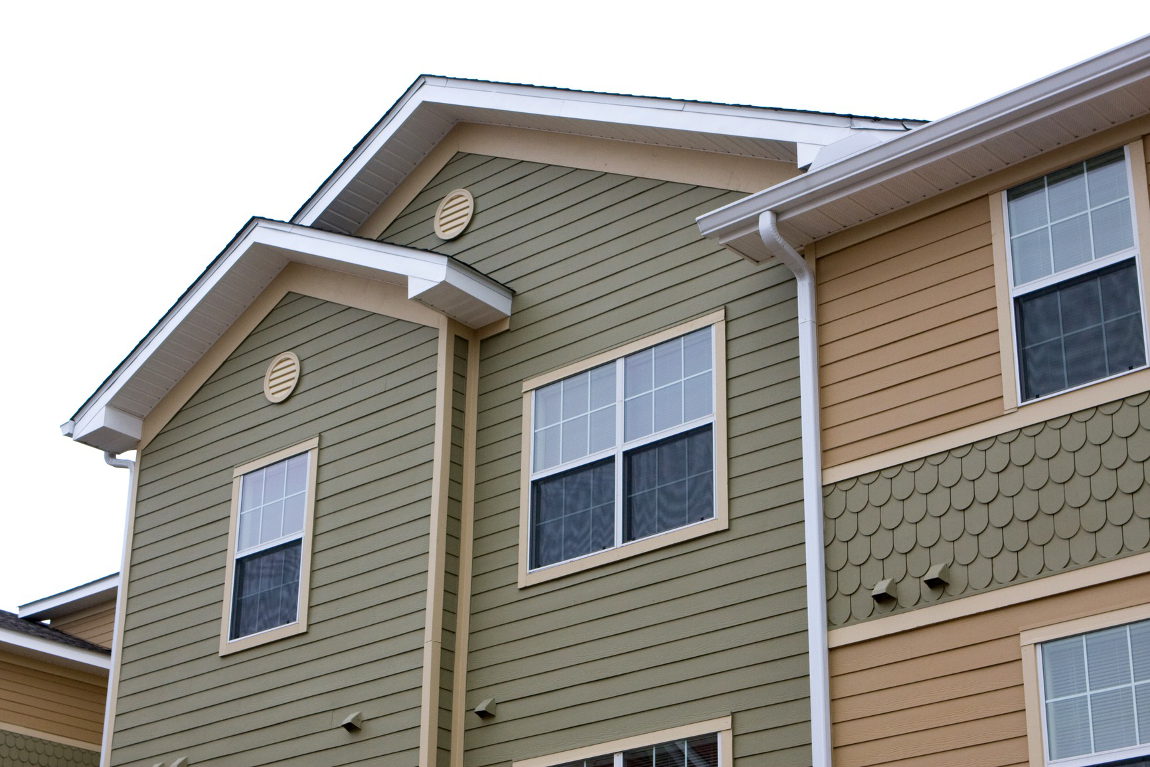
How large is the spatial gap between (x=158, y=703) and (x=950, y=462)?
7880 millimetres

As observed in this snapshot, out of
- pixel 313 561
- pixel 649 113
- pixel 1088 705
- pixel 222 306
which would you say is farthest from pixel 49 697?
pixel 1088 705

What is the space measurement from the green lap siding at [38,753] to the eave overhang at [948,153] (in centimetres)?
989

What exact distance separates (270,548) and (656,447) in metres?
4.04

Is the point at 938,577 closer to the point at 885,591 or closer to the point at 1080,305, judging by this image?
the point at 885,591

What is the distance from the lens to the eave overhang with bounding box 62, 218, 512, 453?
13375 millimetres

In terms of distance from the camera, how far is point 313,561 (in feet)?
44.5

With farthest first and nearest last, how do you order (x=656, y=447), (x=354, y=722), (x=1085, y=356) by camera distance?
(x=354, y=722) < (x=656, y=447) < (x=1085, y=356)

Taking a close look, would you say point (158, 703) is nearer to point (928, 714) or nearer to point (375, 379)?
point (375, 379)

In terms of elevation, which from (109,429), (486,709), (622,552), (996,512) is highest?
(109,429)

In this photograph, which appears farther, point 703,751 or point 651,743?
point 651,743

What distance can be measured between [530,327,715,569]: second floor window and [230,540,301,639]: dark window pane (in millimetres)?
2530

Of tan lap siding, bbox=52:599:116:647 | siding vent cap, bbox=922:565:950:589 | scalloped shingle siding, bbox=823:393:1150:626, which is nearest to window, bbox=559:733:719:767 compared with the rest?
scalloped shingle siding, bbox=823:393:1150:626

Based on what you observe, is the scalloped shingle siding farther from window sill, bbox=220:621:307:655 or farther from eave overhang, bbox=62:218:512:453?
window sill, bbox=220:621:307:655

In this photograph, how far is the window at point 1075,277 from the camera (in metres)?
9.54
